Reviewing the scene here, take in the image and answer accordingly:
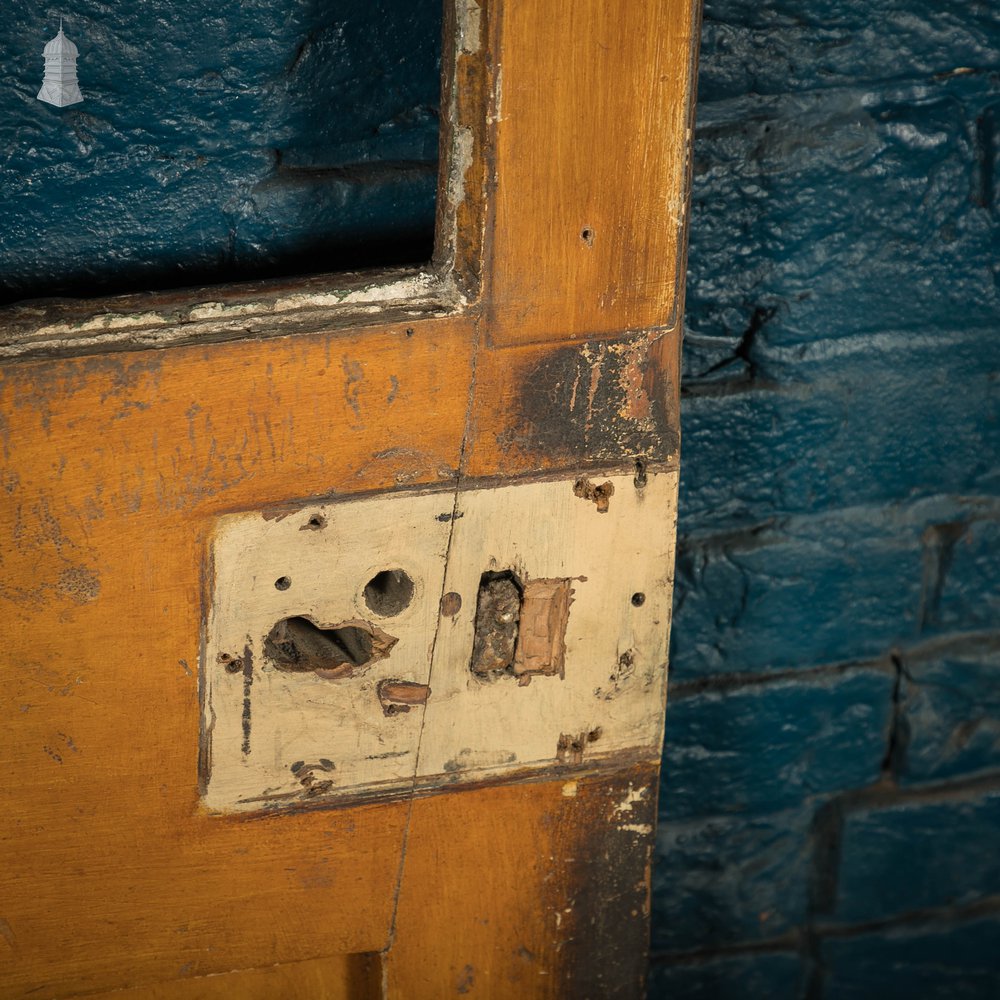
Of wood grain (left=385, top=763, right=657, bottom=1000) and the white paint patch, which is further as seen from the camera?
wood grain (left=385, top=763, right=657, bottom=1000)

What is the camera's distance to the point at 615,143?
2.93 feet

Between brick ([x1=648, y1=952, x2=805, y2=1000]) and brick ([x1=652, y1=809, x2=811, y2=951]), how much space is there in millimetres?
27

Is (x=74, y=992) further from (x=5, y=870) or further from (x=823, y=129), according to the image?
(x=823, y=129)

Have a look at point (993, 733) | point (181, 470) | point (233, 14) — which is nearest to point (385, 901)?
point (181, 470)

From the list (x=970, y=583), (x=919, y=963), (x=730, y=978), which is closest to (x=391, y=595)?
(x=970, y=583)

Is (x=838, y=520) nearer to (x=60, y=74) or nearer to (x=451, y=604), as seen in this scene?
(x=451, y=604)

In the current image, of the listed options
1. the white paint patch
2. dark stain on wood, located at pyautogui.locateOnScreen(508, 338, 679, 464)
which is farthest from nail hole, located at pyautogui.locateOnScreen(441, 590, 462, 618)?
dark stain on wood, located at pyautogui.locateOnScreen(508, 338, 679, 464)

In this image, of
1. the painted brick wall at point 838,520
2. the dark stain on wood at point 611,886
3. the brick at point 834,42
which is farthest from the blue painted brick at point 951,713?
the brick at point 834,42

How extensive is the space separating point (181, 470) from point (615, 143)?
1.26 ft

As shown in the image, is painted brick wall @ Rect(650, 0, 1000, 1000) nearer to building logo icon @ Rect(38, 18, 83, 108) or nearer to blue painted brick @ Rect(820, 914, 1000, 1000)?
blue painted brick @ Rect(820, 914, 1000, 1000)

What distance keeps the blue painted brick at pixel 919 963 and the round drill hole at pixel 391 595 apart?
0.93 metres

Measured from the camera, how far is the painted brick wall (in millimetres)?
1235

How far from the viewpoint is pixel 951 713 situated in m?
1.53

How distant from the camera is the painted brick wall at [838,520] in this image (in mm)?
1235
